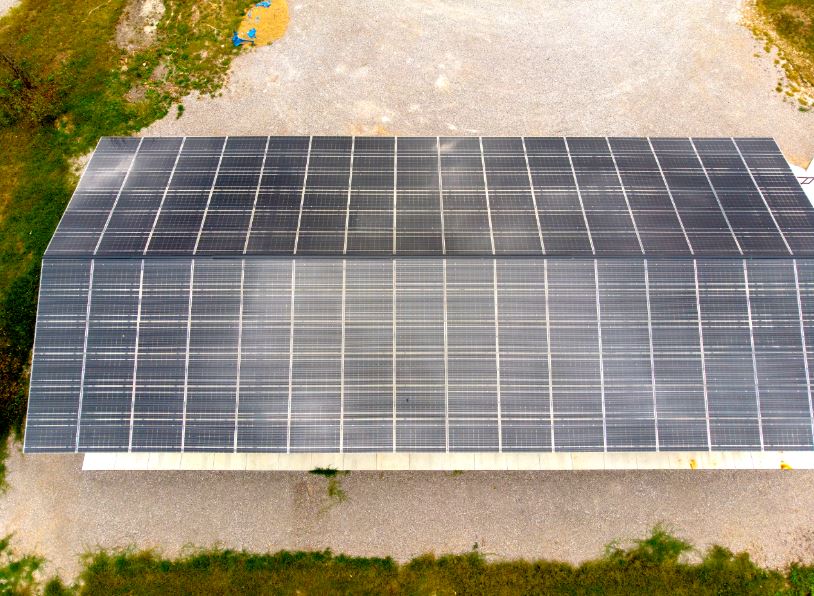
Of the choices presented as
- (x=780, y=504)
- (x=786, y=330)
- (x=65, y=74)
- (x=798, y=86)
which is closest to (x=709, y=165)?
(x=786, y=330)

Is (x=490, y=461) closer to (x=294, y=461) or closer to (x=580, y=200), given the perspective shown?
(x=294, y=461)

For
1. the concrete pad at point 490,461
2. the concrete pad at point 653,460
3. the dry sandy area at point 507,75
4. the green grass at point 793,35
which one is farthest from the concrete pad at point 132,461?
the green grass at point 793,35

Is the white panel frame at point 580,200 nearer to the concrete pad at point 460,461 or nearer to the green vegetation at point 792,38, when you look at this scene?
the concrete pad at point 460,461

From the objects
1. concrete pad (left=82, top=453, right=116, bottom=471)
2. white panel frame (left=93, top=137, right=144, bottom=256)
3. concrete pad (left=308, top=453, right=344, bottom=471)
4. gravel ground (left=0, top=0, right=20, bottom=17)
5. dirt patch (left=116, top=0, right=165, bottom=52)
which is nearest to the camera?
white panel frame (left=93, top=137, right=144, bottom=256)

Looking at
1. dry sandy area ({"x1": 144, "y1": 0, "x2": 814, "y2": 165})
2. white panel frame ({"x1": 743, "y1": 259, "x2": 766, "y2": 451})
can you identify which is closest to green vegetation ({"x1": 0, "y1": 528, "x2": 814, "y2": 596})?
white panel frame ({"x1": 743, "y1": 259, "x2": 766, "y2": 451})

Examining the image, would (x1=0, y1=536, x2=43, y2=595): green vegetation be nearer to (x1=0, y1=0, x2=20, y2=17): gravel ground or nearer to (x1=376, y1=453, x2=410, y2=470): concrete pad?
(x1=376, y1=453, x2=410, y2=470): concrete pad

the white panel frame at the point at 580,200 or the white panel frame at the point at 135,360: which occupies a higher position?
the white panel frame at the point at 580,200

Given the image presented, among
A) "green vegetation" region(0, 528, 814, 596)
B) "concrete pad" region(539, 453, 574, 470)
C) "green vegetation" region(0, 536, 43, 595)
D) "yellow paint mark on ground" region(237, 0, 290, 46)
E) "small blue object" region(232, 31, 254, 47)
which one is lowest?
"green vegetation" region(0, 536, 43, 595)
